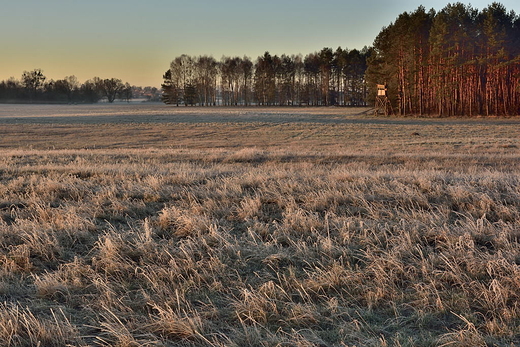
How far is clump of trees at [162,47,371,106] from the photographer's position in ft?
302

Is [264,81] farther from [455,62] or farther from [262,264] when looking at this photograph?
[262,264]

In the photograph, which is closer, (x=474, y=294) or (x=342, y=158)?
(x=474, y=294)

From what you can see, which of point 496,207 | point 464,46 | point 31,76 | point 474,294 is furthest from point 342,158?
point 31,76

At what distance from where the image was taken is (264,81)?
96.2 metres

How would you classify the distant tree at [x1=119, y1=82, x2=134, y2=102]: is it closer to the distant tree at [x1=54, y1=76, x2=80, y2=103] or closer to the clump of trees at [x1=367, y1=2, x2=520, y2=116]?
the distant tree at [x1=54, y1=76, x2=80, y2=103]

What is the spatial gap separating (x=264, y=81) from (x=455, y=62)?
55660 mm

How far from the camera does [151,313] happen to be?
3018mm

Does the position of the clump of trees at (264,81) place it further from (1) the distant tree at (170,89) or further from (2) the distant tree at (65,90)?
(2) the distant tree at (65,90)

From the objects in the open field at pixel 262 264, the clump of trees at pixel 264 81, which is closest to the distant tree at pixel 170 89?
the clump of trees at pixel 264 81

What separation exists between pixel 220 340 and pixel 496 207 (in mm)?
4307

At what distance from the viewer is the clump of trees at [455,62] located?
149 feet

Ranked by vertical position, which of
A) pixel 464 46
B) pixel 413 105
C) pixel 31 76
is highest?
pixel 31 76

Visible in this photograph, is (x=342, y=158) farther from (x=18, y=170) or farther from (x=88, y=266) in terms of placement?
(x=88, y=266)

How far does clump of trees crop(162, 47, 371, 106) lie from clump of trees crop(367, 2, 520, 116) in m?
38.2
